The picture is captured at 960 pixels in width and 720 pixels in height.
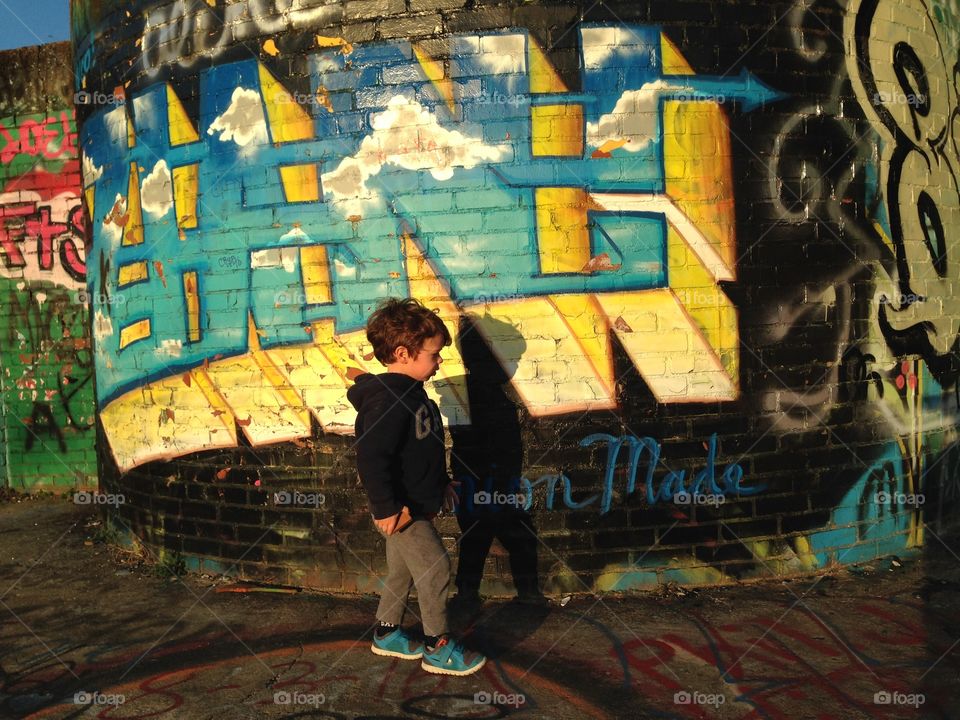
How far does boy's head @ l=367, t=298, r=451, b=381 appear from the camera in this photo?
3553 mm

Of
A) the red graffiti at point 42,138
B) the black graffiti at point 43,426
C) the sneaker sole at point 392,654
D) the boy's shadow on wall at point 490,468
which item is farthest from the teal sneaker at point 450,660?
the red graffiti at point 42,138

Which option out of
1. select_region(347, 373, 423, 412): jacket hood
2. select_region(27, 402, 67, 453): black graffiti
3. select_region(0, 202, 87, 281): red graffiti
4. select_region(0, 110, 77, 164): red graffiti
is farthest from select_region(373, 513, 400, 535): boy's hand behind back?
select_region(0, 110, 77, 164): red graffiti

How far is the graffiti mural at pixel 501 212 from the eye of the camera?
4508 millimetres

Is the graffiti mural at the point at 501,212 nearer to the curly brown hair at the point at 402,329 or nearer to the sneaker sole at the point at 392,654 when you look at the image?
the curly brown hair at the point at 402,329

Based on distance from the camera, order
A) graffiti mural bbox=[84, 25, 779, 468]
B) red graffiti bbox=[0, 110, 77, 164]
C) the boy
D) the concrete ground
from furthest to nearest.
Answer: red graffiti bbox=[0, 110, 77, 164]
graffiti mural bbox=[84, 25, 779, 468]
the boy
the concrete ground

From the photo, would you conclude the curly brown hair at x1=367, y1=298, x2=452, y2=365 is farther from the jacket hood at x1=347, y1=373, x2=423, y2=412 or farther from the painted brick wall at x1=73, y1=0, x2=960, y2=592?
the painted brick wall at x1=73, y1=0, x2=960, y2=592

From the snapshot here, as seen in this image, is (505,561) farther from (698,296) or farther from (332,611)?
(698,296)

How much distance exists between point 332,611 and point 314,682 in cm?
96

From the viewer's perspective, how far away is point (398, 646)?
3734mm

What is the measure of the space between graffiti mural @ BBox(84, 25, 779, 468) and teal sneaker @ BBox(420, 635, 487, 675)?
1441mm

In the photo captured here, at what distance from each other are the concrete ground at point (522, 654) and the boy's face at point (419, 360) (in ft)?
4.76

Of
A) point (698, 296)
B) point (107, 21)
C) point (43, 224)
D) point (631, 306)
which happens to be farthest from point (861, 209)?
point (43, 224)

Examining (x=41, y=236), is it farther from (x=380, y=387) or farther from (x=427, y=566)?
(x=427, y=566)

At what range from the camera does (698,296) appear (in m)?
4.59
